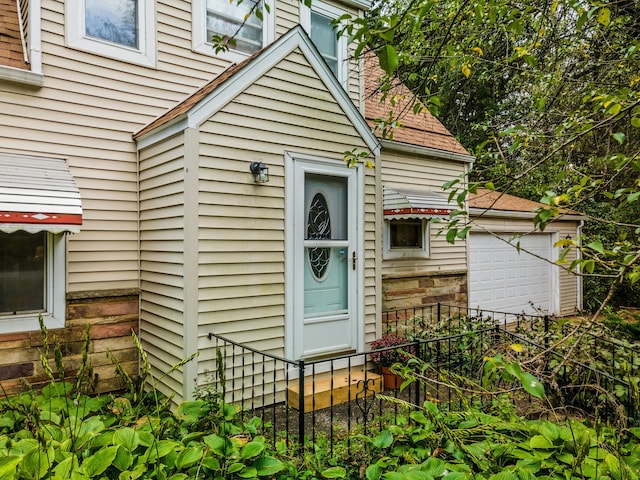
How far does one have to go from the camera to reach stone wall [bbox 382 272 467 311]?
6.74 metres

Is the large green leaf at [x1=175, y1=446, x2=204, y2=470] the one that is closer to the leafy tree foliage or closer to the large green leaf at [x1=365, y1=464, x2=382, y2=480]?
the large green leaf at [x1=365, y1=464, x2=382, y2=480]

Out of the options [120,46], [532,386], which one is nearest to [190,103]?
[120,46]

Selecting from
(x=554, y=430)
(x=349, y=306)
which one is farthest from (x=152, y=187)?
(x=554, y=430)

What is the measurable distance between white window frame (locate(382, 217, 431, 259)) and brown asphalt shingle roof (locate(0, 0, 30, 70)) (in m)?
5.17

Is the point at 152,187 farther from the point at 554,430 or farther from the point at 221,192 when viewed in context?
the point at 554,430

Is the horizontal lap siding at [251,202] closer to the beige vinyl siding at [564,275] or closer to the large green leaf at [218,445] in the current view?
the large green leaf at [218,445]

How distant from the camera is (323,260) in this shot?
4.89 meters

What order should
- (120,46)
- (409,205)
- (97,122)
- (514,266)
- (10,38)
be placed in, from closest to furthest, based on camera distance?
(10,38), (97,122), (120,46), (409,205), (514,266)

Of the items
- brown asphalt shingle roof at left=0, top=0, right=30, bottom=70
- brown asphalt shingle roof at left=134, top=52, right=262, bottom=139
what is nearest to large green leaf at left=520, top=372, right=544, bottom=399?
brown asphalt shingle roof at left=134, top=52, right=262, bottom=139

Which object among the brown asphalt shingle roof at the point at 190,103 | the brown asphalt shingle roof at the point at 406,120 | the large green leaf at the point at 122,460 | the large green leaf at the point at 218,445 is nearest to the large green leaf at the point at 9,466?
the large green leaf at the point at 122,460

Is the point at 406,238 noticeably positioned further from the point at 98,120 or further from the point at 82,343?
the point at 82,343

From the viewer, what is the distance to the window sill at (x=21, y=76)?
398 cm

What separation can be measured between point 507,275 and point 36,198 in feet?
28.6

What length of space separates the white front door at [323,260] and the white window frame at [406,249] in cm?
176
